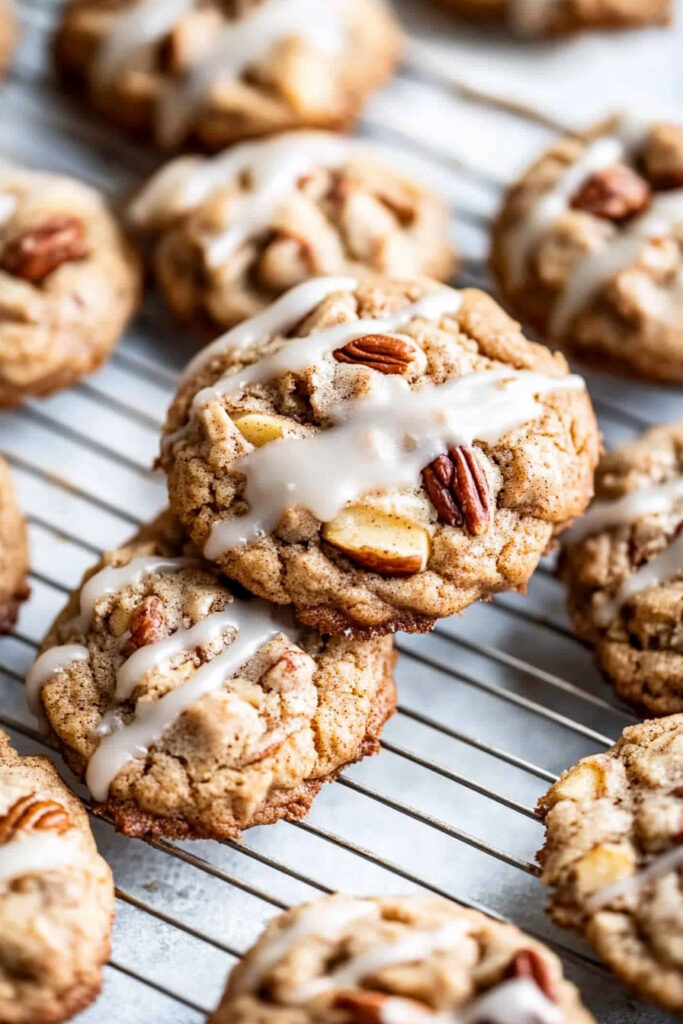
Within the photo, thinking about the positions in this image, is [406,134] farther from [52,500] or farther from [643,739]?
[643,739]

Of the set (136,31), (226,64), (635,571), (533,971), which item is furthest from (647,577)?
(136,31)

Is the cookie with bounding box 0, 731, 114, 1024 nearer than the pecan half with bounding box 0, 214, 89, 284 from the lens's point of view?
Yes

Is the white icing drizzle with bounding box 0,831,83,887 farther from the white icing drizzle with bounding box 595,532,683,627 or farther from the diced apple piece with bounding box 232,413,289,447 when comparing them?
the white icing drizzle with bounding box 595,532,683,627

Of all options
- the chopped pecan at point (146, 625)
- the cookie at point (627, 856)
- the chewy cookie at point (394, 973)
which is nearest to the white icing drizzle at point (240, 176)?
the chopped pecan at point (146, 625)

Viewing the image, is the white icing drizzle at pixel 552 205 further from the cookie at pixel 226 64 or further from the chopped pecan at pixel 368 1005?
the chopped pecan at pixel 368 1005

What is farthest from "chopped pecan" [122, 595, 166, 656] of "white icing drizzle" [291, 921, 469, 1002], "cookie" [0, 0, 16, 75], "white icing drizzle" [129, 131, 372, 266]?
"cookie" [0, 0, 16, 75]
